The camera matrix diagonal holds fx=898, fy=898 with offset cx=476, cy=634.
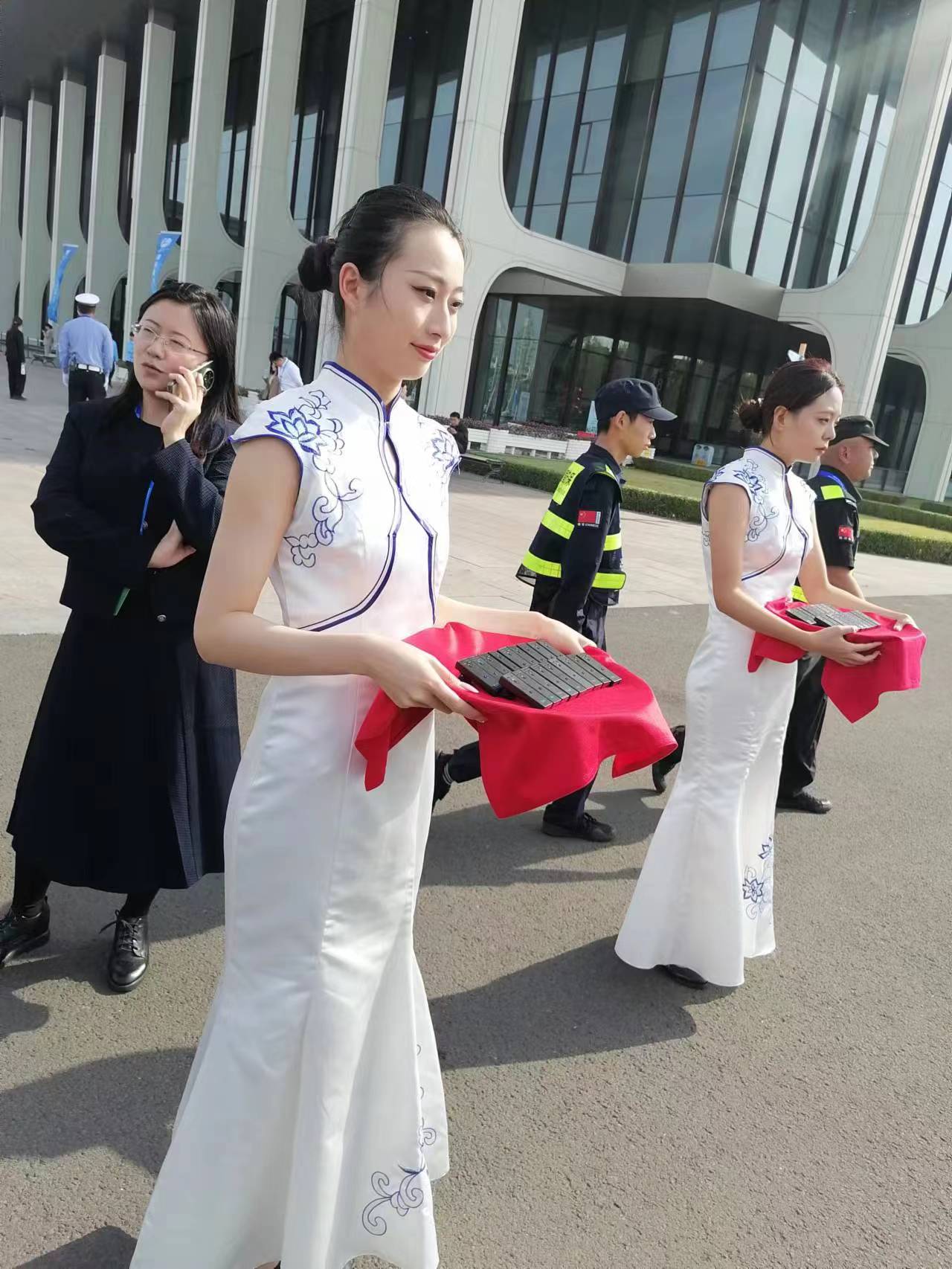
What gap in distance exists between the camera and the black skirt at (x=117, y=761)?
8.00ft

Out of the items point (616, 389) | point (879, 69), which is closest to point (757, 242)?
point (879, 69)

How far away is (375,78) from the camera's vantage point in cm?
2136

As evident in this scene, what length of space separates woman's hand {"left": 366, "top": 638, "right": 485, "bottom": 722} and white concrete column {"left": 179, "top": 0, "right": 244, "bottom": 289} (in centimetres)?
2708

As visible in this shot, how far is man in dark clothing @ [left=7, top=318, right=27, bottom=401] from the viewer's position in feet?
60.2

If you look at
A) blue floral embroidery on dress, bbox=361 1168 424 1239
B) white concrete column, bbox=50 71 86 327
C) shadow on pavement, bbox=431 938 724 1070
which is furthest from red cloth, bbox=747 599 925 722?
white concrete column, bbox=50 71 86 327

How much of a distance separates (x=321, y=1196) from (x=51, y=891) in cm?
194

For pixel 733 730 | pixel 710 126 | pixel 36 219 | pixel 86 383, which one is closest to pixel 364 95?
pixel 710 126

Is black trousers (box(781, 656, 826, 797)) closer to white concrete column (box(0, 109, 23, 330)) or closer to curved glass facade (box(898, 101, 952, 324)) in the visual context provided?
curved glass facade (box(898, 101, 952, 324))

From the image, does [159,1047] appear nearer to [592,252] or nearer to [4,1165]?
[4,1165]

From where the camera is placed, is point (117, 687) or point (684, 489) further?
point (684, 489)

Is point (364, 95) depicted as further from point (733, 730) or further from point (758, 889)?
point (758, 889)

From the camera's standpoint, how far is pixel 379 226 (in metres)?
1.54

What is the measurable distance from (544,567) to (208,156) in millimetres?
28442

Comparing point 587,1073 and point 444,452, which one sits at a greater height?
point 444,452
